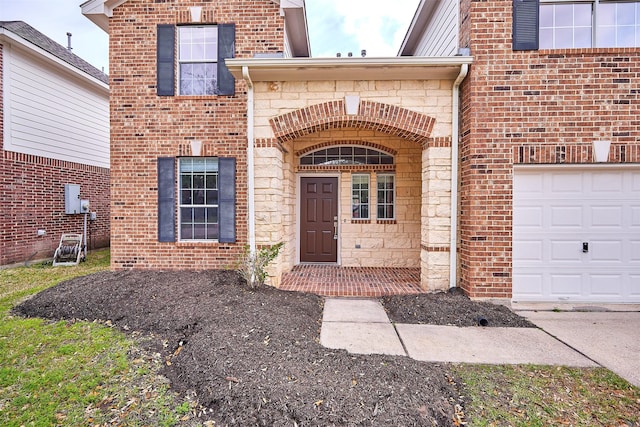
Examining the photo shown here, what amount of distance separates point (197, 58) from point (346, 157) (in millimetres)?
3799

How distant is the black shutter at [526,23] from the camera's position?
16.2ft

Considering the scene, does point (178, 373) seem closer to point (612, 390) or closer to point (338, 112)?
point (612, 390)

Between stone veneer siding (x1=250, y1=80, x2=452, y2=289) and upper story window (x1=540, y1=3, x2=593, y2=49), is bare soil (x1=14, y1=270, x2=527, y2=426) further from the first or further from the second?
upper story window (x1=540, y1=3, x2=593, y2=49)

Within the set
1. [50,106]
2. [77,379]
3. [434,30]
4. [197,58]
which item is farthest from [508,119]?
[50,106]

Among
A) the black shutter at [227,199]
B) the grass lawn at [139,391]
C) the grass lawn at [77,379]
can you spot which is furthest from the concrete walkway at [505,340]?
the black shutter at [227,199]

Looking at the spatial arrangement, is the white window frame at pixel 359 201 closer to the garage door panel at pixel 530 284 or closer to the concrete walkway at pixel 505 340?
the concrete walkway at pixel 505 340

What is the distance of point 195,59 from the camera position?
634 cm

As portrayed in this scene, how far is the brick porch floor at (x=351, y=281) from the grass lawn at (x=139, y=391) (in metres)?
2.44

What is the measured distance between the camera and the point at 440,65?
4988 millimetres

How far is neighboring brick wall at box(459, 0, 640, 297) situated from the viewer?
4.89 metres

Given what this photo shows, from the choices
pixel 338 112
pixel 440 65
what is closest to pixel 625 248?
pixel 440 65

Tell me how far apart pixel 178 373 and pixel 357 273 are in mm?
4403

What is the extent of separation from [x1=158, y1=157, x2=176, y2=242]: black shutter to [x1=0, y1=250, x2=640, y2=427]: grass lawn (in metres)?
2.74

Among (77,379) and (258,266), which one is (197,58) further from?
(77,379)
